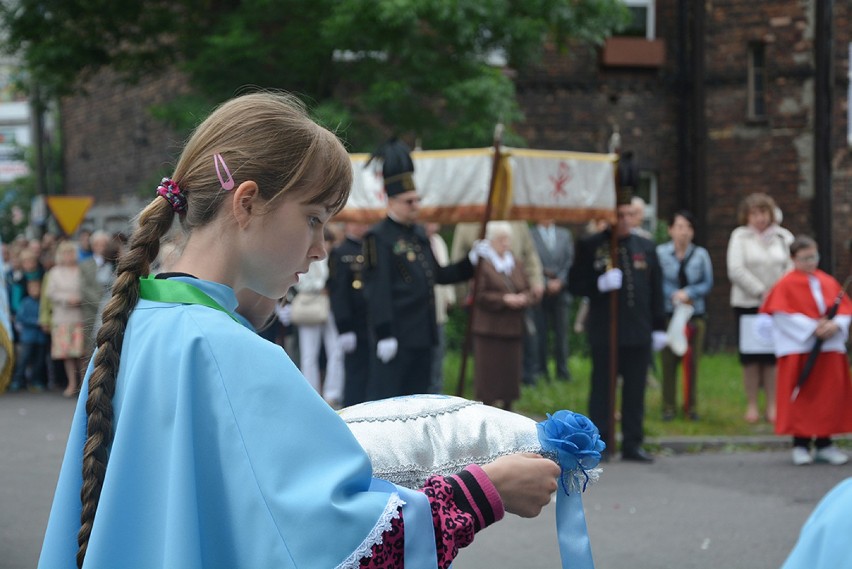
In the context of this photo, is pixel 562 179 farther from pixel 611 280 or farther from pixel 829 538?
pixel 829 538

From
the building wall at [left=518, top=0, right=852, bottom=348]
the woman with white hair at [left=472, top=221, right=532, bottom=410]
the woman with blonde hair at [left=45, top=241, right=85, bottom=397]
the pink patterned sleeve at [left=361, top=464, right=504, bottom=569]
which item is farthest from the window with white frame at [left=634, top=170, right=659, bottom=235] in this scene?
the pink patterned sleeve at [left=361, top=464, right=504, bottom=569]

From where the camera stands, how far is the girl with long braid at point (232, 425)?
1839 mm

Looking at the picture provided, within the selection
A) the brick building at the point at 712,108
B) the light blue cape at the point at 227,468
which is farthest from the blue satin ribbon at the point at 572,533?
the brick building at the point at 712,108

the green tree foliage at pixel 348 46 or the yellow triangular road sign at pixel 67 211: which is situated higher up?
the green tree foliage at pixel 348 46

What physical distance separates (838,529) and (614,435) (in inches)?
317

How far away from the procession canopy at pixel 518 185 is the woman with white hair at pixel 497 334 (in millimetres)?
1176

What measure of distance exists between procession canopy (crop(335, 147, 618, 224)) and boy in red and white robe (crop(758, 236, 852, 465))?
1.67 meters

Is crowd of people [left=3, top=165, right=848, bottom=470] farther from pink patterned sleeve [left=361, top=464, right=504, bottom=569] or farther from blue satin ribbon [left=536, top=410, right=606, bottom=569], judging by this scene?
pink patterned sleeve [left=361, top=464, right=504, bottom=569]

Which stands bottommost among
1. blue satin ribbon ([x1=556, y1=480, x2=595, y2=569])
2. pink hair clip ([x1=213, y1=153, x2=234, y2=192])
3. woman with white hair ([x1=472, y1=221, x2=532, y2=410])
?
woman with white hair ([x1=472, y1=221, x2=532, y2=410])

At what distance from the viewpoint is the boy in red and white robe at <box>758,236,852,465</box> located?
9227mm

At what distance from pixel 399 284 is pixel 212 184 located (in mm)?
6476

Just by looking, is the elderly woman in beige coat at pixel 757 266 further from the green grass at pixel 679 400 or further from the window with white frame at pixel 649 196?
the window with white frame at pixel 649 196

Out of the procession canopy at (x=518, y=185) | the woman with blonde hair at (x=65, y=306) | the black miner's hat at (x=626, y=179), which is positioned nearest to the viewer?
the black miner's hat at (x=626, y=179)

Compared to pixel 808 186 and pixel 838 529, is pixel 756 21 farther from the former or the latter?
pixel 838 529
